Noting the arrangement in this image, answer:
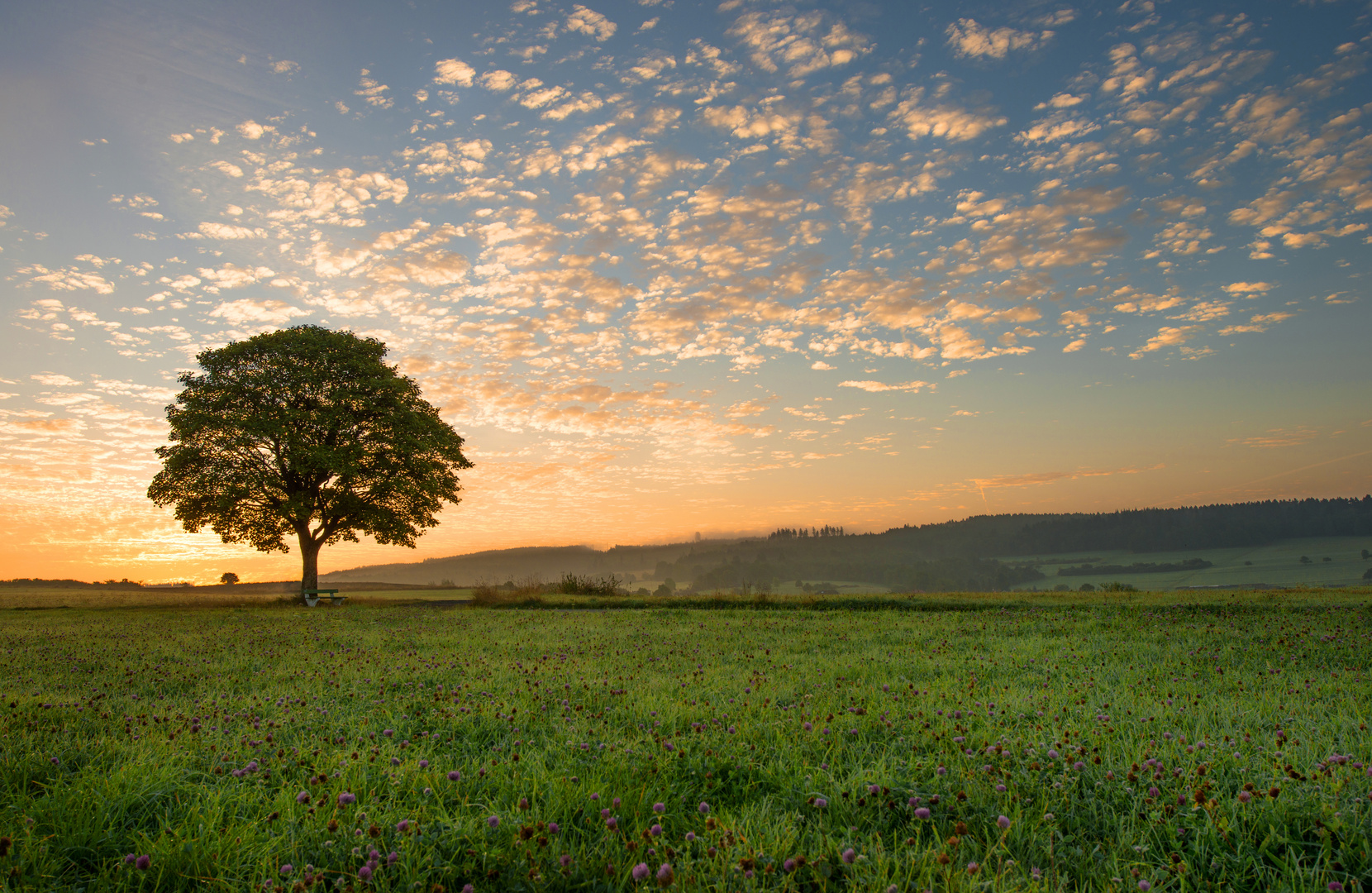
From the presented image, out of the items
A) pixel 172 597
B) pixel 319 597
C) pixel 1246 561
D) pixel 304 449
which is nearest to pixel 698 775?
pixel 304 449

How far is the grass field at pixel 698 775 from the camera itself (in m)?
3.50

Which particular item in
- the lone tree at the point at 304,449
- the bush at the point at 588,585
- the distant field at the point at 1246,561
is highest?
the lone tree at the point at 304,449

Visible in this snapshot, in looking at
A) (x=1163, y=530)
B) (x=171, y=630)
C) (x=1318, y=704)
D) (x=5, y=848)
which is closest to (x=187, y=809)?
(x=5, y=848)

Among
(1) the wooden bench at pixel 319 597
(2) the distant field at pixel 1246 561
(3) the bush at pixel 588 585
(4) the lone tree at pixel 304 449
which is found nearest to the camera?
(4) the lone tree at pixel 304 449

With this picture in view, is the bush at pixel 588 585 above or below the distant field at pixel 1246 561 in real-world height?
above

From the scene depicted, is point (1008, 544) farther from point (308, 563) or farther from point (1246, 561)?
point (308, 563)

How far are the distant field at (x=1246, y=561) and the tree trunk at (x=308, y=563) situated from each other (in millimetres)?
68681

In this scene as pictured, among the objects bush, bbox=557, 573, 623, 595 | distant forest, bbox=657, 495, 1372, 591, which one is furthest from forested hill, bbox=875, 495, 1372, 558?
bush, bbox=557, 573, 623, 595

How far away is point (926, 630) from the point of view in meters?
15.2

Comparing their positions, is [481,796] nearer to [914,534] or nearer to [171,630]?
[171,630]

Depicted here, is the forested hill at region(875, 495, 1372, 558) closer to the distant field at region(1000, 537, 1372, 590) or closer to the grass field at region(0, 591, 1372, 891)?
the distant field at region(1000, 537, 1372, 590)

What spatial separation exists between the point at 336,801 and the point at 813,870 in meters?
3.36

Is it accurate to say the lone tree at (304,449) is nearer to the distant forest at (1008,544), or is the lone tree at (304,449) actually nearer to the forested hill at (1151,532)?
the distant forest at (1008,544)

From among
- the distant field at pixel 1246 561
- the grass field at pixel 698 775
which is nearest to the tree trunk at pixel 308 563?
the grass field at pixel 698 775
